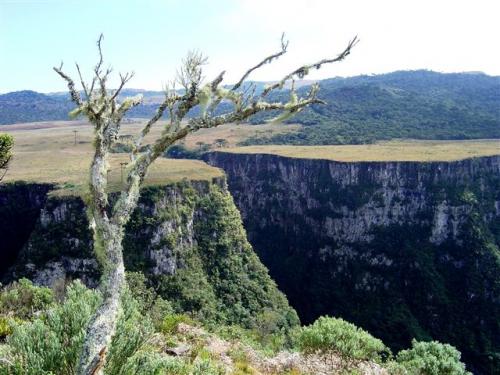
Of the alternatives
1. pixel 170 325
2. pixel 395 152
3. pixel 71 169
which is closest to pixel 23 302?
pixel 170 325

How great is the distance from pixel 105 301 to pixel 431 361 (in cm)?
2745

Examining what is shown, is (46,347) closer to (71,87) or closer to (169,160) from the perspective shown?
(71,87)

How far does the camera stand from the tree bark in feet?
30.7

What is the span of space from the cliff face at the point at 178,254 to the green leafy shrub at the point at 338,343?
47.5m

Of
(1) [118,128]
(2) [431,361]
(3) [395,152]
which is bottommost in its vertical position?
(2) [431,361]

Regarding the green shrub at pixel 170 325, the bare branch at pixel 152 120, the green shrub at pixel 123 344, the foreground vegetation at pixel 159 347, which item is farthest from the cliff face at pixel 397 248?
the bare branch at pixel 152 120

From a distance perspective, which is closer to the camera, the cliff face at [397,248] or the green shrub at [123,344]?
the green shrub at [123,344]

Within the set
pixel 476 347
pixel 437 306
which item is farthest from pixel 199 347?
pixel 437 306

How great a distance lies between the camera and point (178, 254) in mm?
87125

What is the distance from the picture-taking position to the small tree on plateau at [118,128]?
10.2m

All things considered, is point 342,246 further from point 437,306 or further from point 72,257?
point 72,257

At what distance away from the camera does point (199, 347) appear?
23125mm

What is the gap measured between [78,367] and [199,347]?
567 inches

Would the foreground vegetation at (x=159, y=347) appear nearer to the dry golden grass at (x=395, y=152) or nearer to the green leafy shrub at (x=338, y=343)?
the green leafy shrub at (x=338, y=343)
